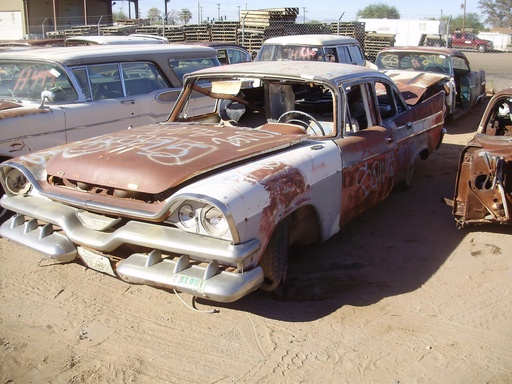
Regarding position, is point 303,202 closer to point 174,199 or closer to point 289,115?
point 174,199

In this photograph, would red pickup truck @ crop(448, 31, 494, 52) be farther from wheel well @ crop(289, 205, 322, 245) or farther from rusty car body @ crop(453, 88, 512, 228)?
wheel well @ crop(289, 205, 322, 245)

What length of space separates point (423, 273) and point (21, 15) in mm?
31542

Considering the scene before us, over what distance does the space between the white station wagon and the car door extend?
304 centimetres

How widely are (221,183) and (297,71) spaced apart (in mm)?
1847

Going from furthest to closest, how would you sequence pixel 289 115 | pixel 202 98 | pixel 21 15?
1. pixel 21 15
2. pixel 202 98
3. pixel 289 115

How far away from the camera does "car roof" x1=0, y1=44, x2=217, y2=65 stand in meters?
6.55

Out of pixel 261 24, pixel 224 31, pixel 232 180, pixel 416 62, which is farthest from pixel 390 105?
pixel 224 31

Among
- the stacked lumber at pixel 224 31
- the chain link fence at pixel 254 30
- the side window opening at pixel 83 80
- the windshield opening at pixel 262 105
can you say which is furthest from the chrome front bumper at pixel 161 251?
the stacked lumber at pixel 224 31

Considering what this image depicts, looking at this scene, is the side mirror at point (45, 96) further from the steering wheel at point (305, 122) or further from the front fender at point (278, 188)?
the front fender at point (278, 188)

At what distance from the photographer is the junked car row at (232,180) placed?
3.40 meters

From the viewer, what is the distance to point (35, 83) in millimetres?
6531

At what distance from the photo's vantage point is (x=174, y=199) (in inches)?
132

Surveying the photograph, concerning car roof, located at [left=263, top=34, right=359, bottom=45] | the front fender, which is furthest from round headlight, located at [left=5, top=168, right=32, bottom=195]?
Result: car roof, located at [left=263, top=34, right=359, bottom=45]

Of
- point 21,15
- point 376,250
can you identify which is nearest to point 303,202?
point 376,250
